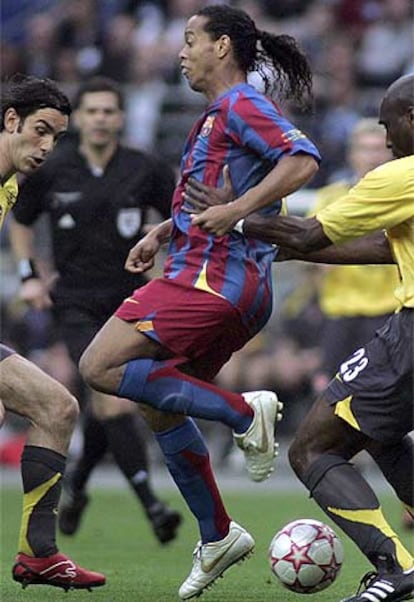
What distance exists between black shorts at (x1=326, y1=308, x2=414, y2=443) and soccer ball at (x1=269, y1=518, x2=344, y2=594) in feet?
1.97

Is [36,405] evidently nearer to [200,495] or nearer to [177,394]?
[177,394]

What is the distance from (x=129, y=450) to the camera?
9.56m

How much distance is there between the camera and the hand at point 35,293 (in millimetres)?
9812

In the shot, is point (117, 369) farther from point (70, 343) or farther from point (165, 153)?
point (165, 153)

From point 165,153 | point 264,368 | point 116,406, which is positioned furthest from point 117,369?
point 165,153

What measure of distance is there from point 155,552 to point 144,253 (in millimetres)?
2552

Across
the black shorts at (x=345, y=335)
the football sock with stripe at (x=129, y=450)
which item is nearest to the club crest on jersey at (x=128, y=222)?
the football sock with stripe at (x=129, y=450)

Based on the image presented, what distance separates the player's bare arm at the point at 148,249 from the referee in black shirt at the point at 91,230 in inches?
101

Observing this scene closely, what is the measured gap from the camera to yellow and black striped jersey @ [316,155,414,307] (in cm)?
613

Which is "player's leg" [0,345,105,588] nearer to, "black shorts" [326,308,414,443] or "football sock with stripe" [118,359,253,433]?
"football sock with stripe" [118,359,253,433]

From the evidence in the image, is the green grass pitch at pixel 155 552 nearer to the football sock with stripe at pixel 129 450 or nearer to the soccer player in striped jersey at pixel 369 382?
the football sock with stripe at pixel 129 450

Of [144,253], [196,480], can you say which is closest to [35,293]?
[144,253]

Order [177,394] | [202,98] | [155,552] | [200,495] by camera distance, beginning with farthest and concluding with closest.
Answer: [202,98] → [155,552] → [200,495] → [177,394]

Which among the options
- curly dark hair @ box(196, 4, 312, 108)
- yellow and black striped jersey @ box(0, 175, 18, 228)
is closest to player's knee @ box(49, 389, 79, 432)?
yellow and black striped jersey @ box(0, 175, 18, 228)
